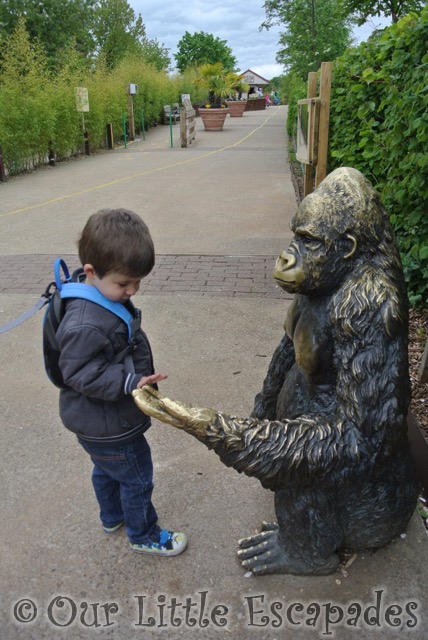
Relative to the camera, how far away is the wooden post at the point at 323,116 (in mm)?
5863

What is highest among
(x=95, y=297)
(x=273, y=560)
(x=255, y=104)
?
(x=255, y=104)

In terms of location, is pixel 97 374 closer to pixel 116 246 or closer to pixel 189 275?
pixel 116 246

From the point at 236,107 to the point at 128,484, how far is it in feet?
123

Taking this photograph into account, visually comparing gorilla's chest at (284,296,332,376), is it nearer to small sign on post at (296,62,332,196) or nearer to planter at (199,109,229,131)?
small sign on post at (296,62,332,196)

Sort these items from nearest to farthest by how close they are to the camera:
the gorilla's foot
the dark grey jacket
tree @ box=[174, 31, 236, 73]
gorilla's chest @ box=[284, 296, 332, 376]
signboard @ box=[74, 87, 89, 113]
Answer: gorilla's chest @ box=[284, 296, 332, 376] → the dark grey jacket → the gorilla's foot → signboard @ box=[74, 87, 89, 113] → tree @ box=[174, 31, 236, 73]

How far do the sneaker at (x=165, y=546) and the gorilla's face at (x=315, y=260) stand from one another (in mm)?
1269

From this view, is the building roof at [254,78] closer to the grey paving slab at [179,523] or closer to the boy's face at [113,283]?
the grey paving slab at [179,523]

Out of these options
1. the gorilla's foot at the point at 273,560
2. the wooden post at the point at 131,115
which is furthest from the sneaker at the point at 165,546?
the wooden post at the point at 131,115

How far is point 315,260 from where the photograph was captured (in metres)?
1.77

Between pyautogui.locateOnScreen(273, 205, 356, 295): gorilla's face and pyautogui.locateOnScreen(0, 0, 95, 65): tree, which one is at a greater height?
pyautogui.locateOnScreen(0, 0, 95, 65): tree

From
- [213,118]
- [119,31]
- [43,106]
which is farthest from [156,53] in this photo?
[43,106]

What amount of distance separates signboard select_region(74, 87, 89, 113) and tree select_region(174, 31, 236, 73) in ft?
165

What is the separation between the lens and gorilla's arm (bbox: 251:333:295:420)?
236 cm

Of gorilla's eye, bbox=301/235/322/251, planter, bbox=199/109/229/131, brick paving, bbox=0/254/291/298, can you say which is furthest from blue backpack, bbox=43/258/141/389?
planter, bbox=199/109/229/131
